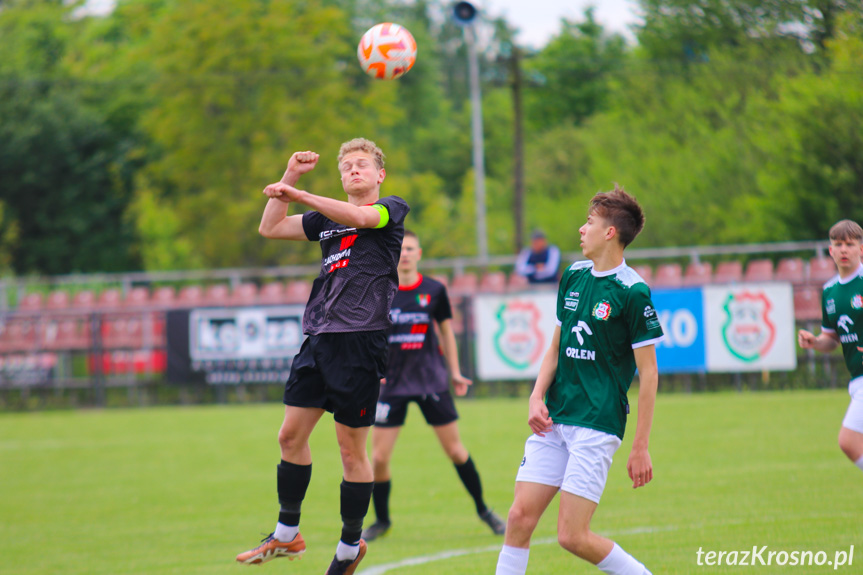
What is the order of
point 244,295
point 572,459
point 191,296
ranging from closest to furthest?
point 572,459, point 244,295, point 191,296

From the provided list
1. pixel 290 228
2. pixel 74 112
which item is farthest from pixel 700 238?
pixel 74 112

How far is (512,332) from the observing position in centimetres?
1619

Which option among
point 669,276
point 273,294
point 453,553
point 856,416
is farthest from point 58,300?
point 856,416

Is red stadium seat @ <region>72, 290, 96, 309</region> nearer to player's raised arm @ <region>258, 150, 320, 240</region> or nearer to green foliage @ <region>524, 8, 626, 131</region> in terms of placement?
player's raised arm @ <region>258, 150, 320, 240</region>

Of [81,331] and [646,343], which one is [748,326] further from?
[81,331]

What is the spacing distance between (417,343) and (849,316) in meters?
3.27

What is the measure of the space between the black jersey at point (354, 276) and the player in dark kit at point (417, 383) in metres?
2.28

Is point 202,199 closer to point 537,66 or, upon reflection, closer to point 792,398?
point 537,66

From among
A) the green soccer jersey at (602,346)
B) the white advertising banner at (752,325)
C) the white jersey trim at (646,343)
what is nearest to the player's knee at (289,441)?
the green soccer jersey at (602,346)

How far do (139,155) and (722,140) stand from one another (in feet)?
78.3

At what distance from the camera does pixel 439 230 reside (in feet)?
126

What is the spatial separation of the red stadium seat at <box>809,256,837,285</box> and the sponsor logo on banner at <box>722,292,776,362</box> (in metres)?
1.18

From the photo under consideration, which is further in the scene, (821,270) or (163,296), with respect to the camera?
(163,296)

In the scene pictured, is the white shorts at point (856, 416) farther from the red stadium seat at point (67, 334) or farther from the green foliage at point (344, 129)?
the red stadium seat at point (67, 334)
